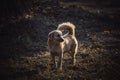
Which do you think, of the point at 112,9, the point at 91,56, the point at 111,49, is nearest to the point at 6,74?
the point at 91,56

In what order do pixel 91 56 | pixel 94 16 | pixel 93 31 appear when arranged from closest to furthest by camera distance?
pixel 91 56, pixel 93 31, pixel 94 16

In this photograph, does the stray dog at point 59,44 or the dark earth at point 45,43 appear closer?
the stray dog at point 59,44

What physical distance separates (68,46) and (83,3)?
1139 centimetres

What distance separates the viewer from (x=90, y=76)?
878 centimetres

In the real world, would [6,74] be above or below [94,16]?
below

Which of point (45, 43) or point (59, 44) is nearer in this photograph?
point (59, 44)

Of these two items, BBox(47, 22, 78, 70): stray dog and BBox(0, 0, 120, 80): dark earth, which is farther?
BBox(0, 0, 120, 80): dark earth

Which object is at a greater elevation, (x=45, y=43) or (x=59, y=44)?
(x=59, y=44)

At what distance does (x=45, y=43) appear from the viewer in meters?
11.8

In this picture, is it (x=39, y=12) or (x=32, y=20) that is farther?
(x=39, y=12)

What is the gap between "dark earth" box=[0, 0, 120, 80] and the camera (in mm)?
8875

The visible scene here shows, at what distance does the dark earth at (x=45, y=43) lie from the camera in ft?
29.1

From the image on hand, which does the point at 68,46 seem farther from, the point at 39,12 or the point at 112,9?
the point at 112,9


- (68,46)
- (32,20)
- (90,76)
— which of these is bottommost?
(90,76)
